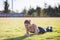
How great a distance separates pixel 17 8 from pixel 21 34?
29cm

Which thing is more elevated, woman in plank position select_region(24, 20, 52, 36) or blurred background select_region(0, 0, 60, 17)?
blurred background select_region(0, 0, 60, 17)

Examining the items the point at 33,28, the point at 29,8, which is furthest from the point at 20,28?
the point at 29,8

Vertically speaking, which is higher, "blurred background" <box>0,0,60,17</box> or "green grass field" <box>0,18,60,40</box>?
"blurred background" <box>0,0,60,17</box>

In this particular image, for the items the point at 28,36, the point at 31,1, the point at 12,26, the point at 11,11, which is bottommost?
the point at 28,36

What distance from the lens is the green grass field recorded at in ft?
5.18

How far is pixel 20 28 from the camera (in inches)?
63.7

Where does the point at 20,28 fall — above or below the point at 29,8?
below

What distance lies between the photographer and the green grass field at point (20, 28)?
158cm

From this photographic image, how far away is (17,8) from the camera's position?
1620 millimetres

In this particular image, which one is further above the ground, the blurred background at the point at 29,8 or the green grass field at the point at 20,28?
the blurred background at the point at 29,8

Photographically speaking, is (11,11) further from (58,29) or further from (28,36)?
(58,29)

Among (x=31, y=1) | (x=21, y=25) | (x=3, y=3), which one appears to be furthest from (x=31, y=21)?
(x=3, y=3)

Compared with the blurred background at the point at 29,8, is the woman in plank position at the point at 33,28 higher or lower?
lower

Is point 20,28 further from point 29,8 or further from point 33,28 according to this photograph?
point 29,8
